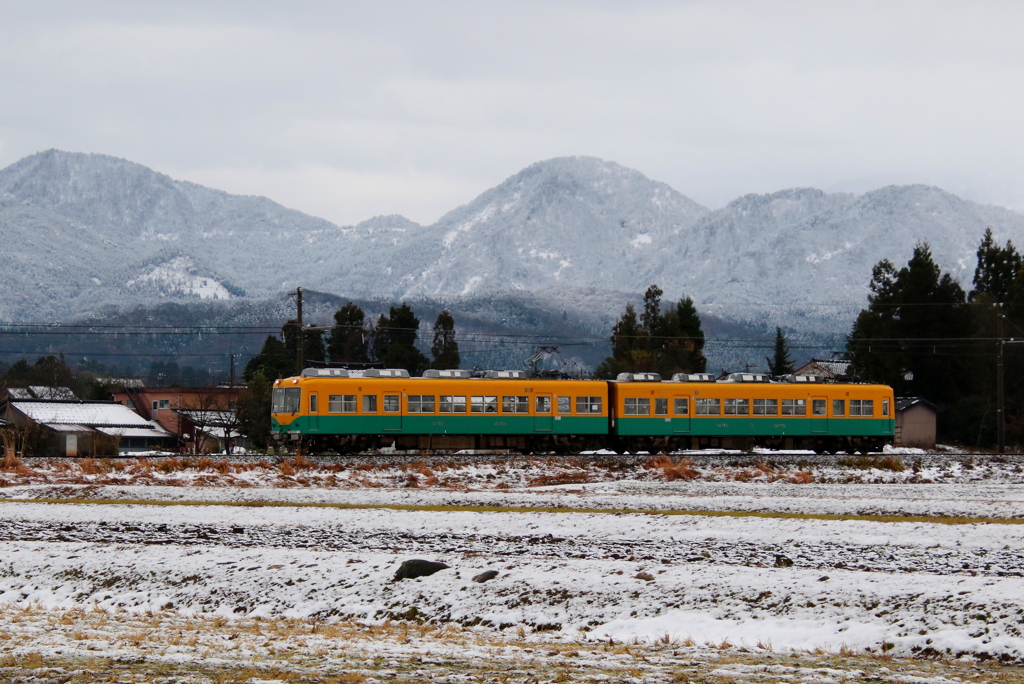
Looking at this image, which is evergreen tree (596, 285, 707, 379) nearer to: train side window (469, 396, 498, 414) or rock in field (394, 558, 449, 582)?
train side window (469, 396, 498, 414)

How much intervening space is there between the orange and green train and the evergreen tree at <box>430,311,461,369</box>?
49480mm

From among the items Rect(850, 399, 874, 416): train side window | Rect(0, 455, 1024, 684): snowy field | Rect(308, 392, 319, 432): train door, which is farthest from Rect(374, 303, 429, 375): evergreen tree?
Rect(0, 455, 1024, 684): snowy field

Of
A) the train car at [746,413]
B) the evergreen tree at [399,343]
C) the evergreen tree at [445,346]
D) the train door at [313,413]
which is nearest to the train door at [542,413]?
the train car at [746,413]

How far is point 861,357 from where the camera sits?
282 feet

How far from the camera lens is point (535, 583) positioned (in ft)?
46.0

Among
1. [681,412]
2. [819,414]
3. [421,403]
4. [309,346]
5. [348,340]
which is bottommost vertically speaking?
[819,414]

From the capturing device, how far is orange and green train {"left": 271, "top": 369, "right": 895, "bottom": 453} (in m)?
44.7

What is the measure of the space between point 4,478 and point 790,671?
89.9 ft

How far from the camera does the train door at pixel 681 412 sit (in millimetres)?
48500

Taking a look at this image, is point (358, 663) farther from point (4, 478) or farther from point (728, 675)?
point (4, 478)

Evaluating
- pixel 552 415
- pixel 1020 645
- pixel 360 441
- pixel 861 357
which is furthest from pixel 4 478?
pixel 861 357

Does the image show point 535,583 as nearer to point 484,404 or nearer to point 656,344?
point 484,404

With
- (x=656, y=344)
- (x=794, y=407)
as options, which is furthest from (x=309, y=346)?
(x=794, y=407)

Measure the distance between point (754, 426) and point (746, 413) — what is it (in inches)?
29.1
